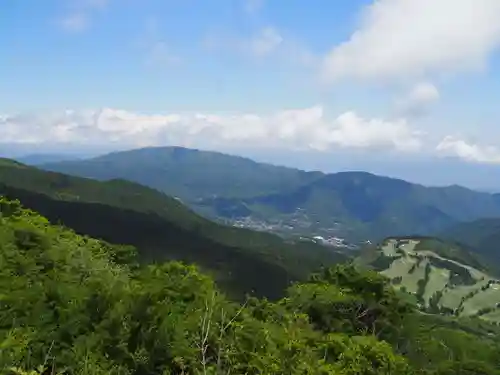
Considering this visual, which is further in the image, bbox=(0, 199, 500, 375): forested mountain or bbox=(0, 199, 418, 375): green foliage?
bbox=(0, 199, 418, 375): green foliage

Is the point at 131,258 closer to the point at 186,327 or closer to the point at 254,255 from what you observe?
the point at 186,327

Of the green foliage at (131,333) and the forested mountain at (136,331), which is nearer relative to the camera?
the forested mountain at (136,331)

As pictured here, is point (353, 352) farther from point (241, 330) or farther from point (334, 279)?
point (334, 279)

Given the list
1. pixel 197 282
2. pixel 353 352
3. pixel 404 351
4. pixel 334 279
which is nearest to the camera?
pixel 353 352

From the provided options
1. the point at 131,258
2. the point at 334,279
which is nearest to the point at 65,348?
the point at 334,279

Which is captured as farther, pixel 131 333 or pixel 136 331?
pixel 136 331

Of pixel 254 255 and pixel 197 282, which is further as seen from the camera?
pixel 254 255

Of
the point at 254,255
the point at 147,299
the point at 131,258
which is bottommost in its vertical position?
the point at 254,255

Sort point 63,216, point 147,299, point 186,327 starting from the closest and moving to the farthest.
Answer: point 186,327 → point 147,299 → point 63,216

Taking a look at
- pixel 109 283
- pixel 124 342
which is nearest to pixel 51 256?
pixel 109 283

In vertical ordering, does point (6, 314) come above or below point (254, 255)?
above
